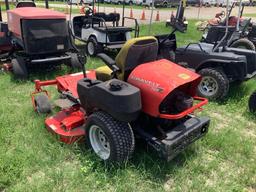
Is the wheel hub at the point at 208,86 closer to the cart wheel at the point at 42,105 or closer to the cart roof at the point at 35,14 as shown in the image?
the cart wheel at the point at 42,105

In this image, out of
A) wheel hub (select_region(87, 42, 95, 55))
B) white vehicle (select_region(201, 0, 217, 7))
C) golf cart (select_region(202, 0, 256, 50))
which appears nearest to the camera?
golf cart (select_region(202, 0, 256, 50))

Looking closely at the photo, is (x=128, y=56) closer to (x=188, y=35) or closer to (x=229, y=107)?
(x=229, y=107)

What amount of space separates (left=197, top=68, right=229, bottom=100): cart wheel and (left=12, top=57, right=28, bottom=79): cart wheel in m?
3.42

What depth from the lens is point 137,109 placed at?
9.64ft

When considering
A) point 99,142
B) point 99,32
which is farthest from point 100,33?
point 99,142

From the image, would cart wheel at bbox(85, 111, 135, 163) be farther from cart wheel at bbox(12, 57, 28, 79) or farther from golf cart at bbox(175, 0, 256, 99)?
cart wheel at bbox(12, 57, 28, 79)

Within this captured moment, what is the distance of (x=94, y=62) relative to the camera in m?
7.42

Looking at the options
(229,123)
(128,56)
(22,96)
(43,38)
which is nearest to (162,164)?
(128,56)

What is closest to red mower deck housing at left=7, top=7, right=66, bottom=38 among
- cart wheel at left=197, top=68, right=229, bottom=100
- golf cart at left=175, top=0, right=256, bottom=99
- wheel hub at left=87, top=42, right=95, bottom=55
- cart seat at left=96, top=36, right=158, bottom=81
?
wheel hub at left=87, top=42, right=95, bottom=55

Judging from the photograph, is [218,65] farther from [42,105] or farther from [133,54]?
[42,105]

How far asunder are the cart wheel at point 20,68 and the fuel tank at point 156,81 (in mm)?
3321

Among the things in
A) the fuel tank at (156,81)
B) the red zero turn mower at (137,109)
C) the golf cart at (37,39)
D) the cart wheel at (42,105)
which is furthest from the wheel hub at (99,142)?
the golf cart at (37,39)

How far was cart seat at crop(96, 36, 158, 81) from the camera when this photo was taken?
333 cm

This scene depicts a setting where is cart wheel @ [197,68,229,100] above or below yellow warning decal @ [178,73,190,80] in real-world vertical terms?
below
